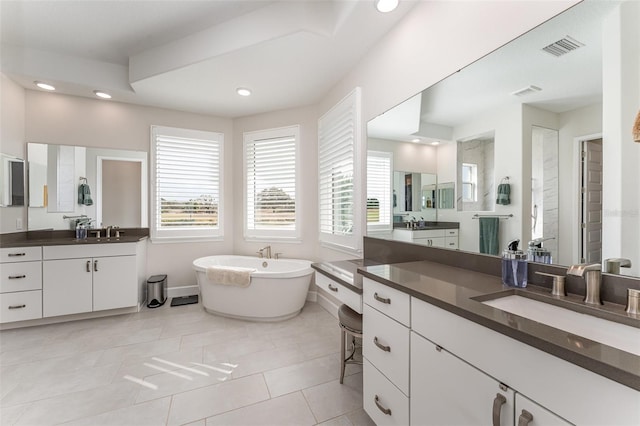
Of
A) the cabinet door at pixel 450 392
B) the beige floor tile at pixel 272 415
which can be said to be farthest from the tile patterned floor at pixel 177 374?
the cabinet door at pixel 450 392

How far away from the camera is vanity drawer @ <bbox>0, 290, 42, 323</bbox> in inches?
107

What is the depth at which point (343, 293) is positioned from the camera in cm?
181

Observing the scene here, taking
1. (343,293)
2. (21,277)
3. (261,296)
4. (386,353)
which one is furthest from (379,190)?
(21,277)

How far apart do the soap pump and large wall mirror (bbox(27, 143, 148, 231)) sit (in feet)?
13.9

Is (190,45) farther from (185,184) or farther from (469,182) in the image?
(469,182)

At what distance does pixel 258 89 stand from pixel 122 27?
1.34 meters

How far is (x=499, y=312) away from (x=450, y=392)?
15.1 inches

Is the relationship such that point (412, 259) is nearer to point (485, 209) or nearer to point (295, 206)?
point (485, 209)

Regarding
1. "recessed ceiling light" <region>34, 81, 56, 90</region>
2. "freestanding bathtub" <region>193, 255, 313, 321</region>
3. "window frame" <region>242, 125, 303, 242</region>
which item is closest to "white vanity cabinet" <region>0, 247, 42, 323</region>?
"freestanding bathtub" <region>193, 255, 313, 321</region>

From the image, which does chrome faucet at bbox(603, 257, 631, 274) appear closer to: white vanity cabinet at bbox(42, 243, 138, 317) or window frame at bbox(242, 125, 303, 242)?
window frame at bbox(242, 125, 303, 242)

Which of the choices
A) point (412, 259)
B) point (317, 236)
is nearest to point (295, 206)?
point (317, 236)

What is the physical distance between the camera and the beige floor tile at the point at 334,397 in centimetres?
170

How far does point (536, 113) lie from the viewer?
128 cm

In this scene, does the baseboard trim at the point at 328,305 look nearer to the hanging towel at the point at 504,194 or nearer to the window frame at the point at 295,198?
the window frame at the point at 295,198
